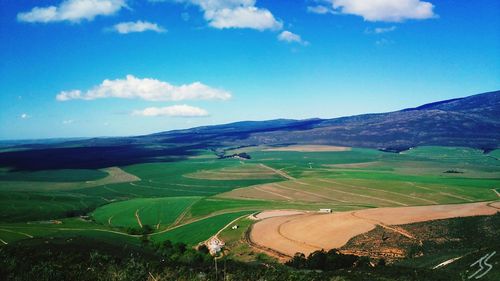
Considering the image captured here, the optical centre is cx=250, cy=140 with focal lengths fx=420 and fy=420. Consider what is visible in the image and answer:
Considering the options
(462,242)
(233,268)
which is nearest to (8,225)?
(233,268)

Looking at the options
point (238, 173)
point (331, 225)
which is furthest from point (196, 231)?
point (238, 173)

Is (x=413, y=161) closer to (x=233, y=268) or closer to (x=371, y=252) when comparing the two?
(x=371, y=252)

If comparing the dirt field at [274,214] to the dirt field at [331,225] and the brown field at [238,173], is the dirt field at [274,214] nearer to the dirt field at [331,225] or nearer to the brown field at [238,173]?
the dirt field at [331,225]

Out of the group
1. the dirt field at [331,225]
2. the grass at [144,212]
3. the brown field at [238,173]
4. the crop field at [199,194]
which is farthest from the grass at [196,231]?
the brown field at [238,173]

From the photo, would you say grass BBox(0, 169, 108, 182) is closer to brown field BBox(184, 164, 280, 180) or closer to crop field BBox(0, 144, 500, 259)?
crop field BBox(0, 144, 500, 259)

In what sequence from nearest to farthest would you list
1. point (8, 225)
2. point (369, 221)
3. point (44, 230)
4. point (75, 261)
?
point (75, 261), point (369, 221), point (44, 230), point (8, 225)

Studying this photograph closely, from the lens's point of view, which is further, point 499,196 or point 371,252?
point 499,196

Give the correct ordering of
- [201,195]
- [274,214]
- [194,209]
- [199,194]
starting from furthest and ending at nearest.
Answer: [199,194]
[201,195]
[194,209]
[274,214]

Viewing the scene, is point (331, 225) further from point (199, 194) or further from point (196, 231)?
point (199, 194)
